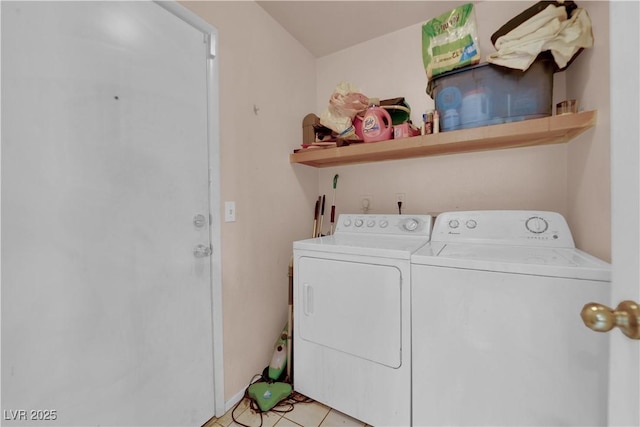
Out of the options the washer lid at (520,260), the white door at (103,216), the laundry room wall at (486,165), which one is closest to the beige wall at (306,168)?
the laundry room wall at (486,165)

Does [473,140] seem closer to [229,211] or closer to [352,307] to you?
[352,307]

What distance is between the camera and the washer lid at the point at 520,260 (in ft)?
2.88

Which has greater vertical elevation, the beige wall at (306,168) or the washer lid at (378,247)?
the beige wall at (306,168)

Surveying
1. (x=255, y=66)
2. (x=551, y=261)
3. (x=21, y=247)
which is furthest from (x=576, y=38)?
(x=21, y=247)

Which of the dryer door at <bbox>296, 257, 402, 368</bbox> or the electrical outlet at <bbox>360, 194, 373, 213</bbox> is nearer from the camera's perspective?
the dryer door at <bbox>296, 257, 402, 368</bbox>

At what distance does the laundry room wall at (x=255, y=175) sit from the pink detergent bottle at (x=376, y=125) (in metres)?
0.60

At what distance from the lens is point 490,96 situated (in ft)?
4.43

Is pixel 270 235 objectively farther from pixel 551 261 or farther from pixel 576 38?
pixel 576 38

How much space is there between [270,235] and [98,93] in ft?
3.75

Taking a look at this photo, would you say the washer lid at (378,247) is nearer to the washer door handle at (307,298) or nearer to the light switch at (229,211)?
A: the washer door handle at (307,298)

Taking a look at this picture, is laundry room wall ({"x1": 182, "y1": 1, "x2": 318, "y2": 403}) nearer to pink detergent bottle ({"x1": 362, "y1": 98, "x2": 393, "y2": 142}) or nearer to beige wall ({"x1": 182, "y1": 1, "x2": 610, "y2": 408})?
beige wall ({"x1": 182, "y1": 1, "x2": 610, "y2": 408})

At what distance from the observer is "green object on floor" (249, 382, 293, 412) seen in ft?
4.71

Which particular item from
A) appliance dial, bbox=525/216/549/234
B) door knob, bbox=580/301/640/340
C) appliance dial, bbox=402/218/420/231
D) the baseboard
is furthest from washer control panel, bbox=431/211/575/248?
Result: the baseboard

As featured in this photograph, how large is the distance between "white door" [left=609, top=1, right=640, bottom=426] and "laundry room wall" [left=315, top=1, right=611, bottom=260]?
0.63 metres
